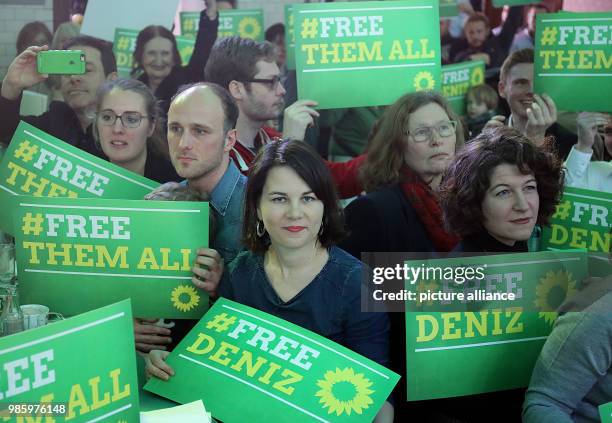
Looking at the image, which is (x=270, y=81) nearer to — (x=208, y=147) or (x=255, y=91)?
(x=255, y=91)

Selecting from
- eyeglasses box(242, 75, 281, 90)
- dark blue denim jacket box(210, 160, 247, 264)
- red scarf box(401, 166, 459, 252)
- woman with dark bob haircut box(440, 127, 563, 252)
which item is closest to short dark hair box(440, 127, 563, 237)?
woman with dark bob haircut box(440, 127, 563, 252)

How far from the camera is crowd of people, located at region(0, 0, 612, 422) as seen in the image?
221 centimetres

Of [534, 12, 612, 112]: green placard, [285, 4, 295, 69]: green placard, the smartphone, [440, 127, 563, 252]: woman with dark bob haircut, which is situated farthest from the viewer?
[285, 4, 295, 69]: green placard

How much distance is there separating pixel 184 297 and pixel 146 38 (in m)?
1.61

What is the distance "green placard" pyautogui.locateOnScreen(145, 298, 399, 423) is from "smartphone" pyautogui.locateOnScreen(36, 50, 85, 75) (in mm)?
1203

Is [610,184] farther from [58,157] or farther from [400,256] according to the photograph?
[58,157]

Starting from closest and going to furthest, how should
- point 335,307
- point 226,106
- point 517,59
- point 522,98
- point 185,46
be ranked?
1. point 335,307
2. point 226,106
3. point 522,98
4. point 517,59
5. point 185,46

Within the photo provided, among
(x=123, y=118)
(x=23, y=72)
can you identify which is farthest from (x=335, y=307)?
(x=23, y=72)

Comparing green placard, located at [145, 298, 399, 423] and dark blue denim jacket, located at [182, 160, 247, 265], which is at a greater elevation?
dark blue denim jacket, located at [182, 160, 247, 265]

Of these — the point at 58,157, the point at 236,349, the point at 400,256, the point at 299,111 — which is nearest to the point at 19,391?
the point at 236,349

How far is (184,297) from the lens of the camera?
241 cm

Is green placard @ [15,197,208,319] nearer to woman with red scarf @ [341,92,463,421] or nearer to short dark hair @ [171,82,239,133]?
short dark hair @ [171,82,239,133]

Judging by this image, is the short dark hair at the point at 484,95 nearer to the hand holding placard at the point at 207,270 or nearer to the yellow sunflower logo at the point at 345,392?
the hand holding placard at the point at 207,270

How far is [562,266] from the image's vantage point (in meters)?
2.34
